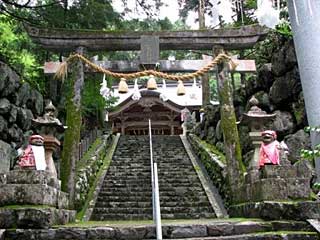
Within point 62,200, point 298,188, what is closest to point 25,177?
point 62,200

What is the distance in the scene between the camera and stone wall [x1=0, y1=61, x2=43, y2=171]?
9.90 meters

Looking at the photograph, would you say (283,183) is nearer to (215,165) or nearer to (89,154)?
(215,165)

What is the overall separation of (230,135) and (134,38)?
3139 mm

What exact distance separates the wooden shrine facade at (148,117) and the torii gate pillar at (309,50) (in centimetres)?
1669

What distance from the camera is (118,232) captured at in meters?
4.82

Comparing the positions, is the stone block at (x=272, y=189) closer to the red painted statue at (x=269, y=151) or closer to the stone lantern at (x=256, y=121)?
the red painted statue at (x=269, y=151)

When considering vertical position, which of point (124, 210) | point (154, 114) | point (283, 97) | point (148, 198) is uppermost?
point (154, 114)

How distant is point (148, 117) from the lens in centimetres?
2242

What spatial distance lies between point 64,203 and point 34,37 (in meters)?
4.11

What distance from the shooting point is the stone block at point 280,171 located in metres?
5.44

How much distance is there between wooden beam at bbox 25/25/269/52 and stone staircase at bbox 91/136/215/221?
3.56 meters

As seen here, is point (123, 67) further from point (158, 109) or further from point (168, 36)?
point (158, 109)

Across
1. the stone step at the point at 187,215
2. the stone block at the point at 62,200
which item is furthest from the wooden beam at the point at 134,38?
the stone step at the point at 187,215

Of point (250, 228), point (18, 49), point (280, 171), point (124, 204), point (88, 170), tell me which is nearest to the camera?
point (250, 228)
